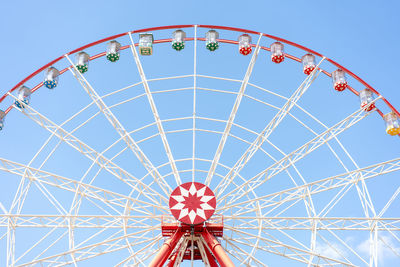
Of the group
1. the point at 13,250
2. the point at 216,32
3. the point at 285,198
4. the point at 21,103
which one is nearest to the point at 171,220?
the point at 285,198

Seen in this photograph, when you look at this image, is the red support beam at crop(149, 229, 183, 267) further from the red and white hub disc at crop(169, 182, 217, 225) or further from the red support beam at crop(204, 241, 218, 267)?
the red support beam at crop(204, 241, 218, 267)

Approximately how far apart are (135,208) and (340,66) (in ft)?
37.9

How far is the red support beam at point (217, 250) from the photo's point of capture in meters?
18.3

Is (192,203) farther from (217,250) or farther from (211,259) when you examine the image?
(211,259)

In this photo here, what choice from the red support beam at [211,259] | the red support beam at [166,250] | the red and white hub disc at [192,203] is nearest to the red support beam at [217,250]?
the red and white hub disc at [192,203]

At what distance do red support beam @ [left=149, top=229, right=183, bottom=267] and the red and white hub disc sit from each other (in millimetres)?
695

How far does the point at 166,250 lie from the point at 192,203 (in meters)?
2.30

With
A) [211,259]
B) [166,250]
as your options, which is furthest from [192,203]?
[211,259]

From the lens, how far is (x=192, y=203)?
2020 cm

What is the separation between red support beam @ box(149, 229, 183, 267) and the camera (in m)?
18.4

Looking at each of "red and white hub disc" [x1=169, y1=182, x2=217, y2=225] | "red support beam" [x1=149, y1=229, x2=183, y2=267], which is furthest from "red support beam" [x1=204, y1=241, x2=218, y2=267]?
"red and white hub disc" [x1=169, y1=182, x2=217, y2=225]

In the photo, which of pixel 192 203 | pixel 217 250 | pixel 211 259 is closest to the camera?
pixel 217 250

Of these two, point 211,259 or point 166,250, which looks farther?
point 211,259

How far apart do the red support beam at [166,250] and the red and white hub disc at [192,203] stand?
0.69 meters
